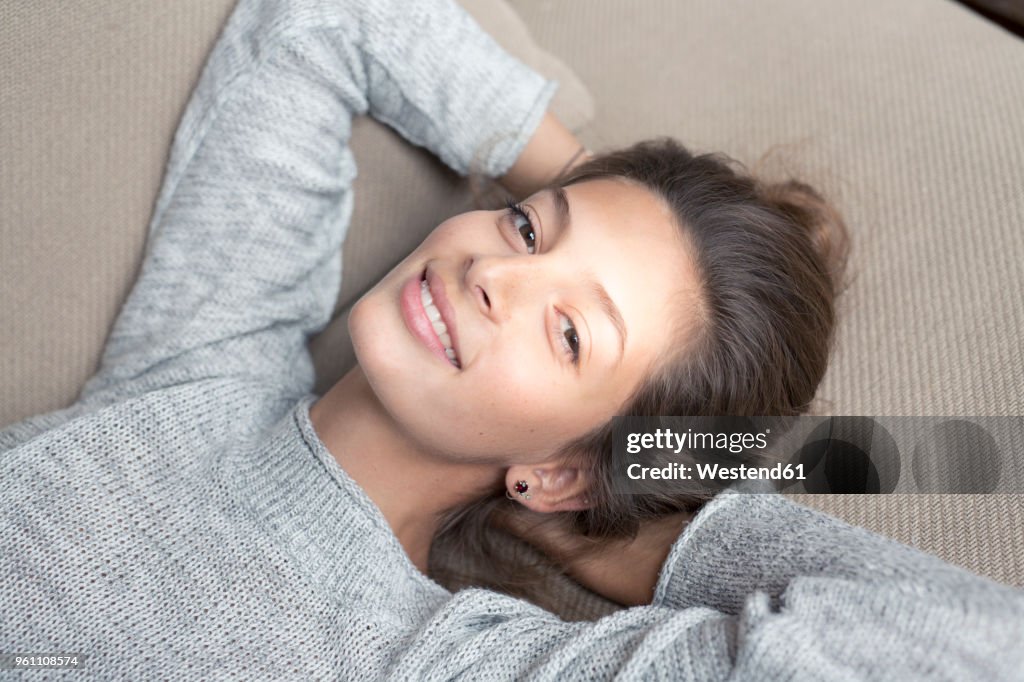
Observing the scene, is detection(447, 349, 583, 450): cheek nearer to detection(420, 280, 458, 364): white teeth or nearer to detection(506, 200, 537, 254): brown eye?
detection(420, 280, 458, 364): white teeth

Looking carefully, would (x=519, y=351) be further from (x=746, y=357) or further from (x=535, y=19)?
(x=535, y=19)

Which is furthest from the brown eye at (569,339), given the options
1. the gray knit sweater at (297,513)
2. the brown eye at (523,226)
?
the gray knit sweater at (297,513)

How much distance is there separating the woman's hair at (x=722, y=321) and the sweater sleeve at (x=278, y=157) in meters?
0.21

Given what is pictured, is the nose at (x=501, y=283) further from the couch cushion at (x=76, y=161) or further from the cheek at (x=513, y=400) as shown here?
the couch cushion at (x=76, y=161)

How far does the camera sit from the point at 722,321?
1007 mm

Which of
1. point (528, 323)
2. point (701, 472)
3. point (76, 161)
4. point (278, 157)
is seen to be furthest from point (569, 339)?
point (76, 161)

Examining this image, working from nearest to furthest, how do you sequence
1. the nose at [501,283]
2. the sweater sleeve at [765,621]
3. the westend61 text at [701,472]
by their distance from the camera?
the sweater sleeve at [765,621] < the nose at [501,283] < the westend61 text at [701,472]

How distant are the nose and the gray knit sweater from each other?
308 millimetres

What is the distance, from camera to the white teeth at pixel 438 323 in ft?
3.10

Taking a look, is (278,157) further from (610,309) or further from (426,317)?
(610,309)

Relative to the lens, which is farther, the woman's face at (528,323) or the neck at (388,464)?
the neck at (388,464)

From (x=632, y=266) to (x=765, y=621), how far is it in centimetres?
40

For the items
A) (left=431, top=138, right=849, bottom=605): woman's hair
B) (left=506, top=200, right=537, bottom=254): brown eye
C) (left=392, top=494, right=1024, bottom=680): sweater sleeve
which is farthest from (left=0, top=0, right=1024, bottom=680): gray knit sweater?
(left=506, top=200, right=537, bottom=254): brown eye

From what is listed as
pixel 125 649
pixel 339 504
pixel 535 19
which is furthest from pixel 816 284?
pixel 125 649
